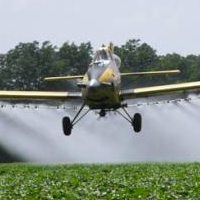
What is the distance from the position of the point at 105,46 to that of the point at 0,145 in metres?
20.9

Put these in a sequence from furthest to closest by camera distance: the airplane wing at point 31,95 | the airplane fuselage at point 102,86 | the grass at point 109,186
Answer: the airplane wing at point 31,95 → the airplane fuselage at point 102,86 → the grass at point 109,186

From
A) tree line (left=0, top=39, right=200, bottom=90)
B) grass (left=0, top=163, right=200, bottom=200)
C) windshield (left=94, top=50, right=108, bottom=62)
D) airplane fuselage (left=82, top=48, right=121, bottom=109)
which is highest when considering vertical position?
tree line (left=0, top=39, right=200, bottom=90)

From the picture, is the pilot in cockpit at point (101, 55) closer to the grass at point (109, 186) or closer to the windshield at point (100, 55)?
the windshield at point (100, 55)

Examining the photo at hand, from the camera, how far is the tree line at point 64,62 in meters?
116

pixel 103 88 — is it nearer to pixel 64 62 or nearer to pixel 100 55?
pixel 100 55

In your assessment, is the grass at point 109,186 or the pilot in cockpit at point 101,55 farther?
the pilot in cockpit at point 101,55

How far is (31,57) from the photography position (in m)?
124

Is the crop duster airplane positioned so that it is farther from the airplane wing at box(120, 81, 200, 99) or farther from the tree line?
the tree line

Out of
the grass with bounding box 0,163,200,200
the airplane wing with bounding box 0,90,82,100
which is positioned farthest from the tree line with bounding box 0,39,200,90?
the grass with bounding box 0,163,200,200

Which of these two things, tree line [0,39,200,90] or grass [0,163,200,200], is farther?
tree line [0,39,200,90]

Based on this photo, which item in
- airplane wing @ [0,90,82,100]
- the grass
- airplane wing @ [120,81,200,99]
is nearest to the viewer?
the grass

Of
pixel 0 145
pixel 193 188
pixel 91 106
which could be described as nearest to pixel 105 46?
pixel 91 106

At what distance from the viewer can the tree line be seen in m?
116

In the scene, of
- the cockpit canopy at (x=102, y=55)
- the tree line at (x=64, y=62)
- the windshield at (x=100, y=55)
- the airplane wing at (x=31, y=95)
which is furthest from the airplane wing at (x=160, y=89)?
the tree line at (x=64, y=62)
